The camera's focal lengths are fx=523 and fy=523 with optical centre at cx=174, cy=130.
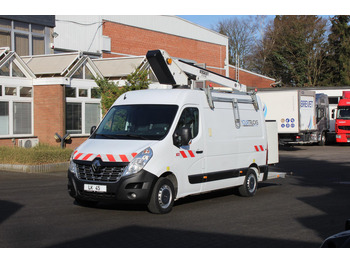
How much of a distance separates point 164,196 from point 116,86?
A: 13.6 meters

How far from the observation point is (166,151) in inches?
390

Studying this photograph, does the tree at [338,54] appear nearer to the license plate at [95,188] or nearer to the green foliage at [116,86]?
the green foliage at [116,86]

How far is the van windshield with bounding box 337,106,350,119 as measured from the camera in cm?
3386

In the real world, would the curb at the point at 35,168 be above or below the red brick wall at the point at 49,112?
below

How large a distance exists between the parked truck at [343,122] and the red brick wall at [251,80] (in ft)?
69.8

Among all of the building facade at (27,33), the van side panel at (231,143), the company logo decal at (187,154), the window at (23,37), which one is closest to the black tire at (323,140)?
the building facade at (27,33)

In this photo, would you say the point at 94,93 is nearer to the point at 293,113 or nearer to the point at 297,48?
the point at 293,113

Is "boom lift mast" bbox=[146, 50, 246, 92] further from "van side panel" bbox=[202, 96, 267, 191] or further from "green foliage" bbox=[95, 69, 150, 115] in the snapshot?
"green foliage" bbox=[95, 69, 150, 115]

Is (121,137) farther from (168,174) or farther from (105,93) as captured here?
(105,93)

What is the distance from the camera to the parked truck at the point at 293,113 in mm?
30250

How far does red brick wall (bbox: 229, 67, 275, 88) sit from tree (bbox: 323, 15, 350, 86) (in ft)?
22.2

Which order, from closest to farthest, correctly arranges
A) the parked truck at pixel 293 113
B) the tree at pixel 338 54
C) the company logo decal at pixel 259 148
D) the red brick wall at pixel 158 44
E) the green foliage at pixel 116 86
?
the company logo decal at pixel 259 148
the green foliage at pixel 116 86
the parked truck at pixel 293 113
the red brick wall at pixel 158 44
the tree at pixel 338 54

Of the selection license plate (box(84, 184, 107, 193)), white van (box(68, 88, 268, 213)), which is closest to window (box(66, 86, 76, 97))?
white van (box(68, 88, 268, 213))

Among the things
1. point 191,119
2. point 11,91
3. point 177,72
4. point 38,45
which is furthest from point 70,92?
point 191,119
